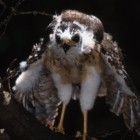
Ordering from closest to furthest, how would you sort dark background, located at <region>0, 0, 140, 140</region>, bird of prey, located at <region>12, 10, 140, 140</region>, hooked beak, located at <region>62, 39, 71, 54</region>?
hooked beak, located at <region>62, 39, 71, 54</region> < bird of prey, located at <region>12, 10, 140, 140</region> < dark background, located at <region>0, 0, 140, 140</region>

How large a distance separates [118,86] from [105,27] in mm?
1503

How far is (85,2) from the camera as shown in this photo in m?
6.35

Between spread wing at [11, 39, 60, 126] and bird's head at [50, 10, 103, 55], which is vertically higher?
bird's head at [50, 10, 103, 55]

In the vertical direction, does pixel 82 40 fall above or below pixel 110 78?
above

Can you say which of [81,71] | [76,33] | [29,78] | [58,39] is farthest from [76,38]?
[29,78]

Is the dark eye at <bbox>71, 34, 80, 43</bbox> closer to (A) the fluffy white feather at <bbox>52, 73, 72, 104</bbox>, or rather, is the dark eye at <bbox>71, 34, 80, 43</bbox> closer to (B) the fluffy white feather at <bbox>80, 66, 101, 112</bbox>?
(B) the fluffy white feather at <bbox>80, 66, 101, 112</bbox>

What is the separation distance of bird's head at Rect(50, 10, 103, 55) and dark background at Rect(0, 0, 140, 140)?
1437 mm

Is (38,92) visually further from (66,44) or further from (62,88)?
(66,44)

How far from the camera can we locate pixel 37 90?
505cm

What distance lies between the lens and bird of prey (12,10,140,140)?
4559mm

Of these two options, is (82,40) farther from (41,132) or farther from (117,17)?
(117,17)

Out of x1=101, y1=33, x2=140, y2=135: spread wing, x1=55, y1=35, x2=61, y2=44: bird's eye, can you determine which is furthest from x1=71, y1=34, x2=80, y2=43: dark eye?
x1=101, y1=33, x2=140, y2=135: spread wing

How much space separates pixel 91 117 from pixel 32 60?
6.67 feet

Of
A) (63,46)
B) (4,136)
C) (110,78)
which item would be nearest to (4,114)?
(4,136)
